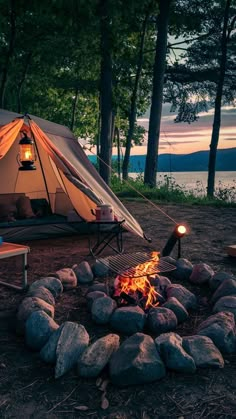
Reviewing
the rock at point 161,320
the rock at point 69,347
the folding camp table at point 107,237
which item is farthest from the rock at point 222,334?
the folding camp table at point 107,237

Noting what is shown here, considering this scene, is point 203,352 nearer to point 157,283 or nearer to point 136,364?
point 136,364

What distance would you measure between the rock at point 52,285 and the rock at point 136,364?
1.64 metres

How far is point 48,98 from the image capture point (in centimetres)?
2631

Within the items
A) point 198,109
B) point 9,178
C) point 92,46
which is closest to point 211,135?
point 198,109

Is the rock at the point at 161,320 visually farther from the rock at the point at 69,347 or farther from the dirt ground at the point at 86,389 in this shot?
the rock at the point at 69,347

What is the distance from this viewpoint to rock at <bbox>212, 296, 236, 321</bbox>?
408cm

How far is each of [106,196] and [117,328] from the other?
12.0ft

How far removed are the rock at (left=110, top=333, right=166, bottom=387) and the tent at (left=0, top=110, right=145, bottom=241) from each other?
3.63 m

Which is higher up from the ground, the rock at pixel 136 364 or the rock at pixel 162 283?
the rock at pixel 162 283

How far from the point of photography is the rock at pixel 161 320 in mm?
3887

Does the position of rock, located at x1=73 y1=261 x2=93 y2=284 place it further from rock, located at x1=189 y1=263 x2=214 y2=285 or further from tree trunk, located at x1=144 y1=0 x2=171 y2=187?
tree trunk, located at x1=144 y1=0 x2=171 y2=187

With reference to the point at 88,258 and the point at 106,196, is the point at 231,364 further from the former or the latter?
the point at 106,196

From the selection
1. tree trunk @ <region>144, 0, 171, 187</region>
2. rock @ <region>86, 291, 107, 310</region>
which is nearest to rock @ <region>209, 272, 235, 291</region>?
rock @ <region>86, 291, 107, 310</region>

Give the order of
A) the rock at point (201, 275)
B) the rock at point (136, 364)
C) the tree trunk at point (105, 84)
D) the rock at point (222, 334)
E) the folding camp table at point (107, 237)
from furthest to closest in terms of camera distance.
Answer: the tree trunk at point (105, 84) < the folding camp table at point (107, 237) < the rock at point (201, 275) < the rock at point (222, 334) < the rock at point (136, 364)
